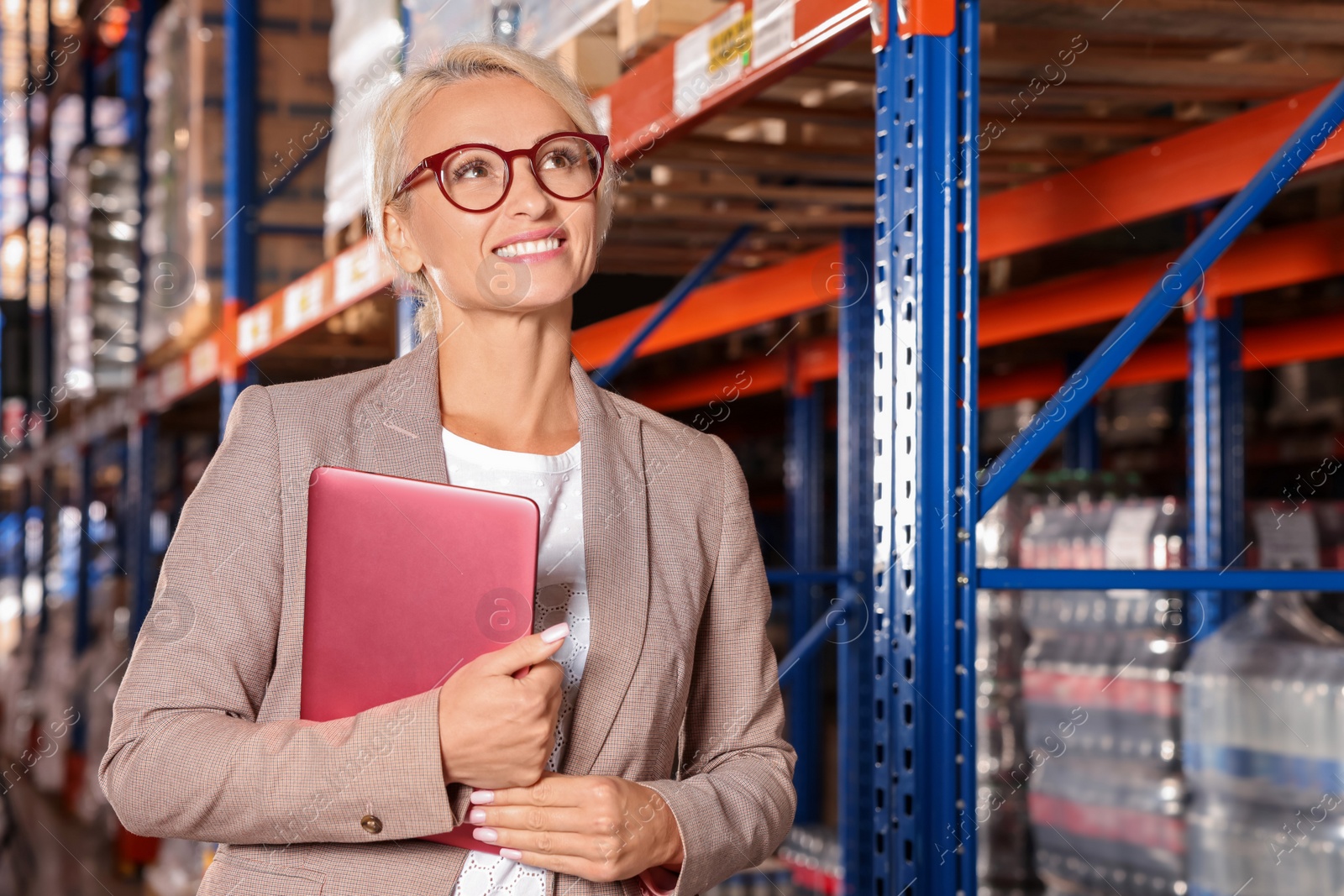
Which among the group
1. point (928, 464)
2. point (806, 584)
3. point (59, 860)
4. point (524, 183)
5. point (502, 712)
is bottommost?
point (59, 860)

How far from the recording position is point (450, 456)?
138 cm

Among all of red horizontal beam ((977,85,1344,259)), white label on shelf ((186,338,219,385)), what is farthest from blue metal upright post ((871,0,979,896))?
Result: white label on shelf ((186,338,219,385))

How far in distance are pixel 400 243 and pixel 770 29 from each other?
2.80ft

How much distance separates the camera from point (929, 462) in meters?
1.79

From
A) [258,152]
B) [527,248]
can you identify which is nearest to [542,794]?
[527,248]

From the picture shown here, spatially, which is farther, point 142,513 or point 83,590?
point 83,590

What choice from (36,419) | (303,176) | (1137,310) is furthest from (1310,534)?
(36,419)

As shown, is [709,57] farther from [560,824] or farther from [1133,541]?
[1133,541]

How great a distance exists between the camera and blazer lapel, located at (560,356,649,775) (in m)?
1.30

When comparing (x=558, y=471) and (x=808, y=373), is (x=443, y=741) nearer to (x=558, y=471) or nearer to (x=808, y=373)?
(x=558, y=471)

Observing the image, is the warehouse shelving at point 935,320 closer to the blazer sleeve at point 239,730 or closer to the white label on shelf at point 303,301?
the white label on shelf at point 303,301

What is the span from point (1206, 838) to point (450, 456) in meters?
2.71

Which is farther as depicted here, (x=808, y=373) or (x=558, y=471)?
(x=808, y=373)

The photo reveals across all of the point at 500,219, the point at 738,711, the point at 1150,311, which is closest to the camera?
the point at 500,219
